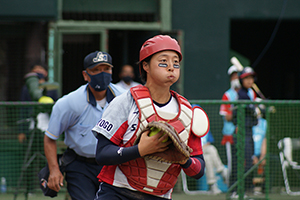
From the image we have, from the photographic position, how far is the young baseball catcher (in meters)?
2.78

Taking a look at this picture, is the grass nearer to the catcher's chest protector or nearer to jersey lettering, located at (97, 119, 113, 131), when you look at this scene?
the catcher's chest protector

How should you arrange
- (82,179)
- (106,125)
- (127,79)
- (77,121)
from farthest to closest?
(127,79)
(77,121)
(82,179)
(106,125)

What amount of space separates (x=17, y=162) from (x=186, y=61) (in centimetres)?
427

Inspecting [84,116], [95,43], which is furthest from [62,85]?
[84,116]

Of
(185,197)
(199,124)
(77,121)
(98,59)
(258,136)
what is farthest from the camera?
(258,136)

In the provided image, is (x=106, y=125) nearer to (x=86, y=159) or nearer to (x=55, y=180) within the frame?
(x=86, y=159)

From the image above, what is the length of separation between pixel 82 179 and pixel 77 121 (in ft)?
1.90

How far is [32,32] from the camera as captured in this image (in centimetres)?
915

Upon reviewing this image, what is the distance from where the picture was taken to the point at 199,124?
2.97m

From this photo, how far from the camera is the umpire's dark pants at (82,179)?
168 inches

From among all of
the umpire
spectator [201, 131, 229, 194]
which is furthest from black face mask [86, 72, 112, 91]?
spectator [201, 131, 229, 194]

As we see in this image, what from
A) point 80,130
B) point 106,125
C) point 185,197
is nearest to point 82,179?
point 80,130

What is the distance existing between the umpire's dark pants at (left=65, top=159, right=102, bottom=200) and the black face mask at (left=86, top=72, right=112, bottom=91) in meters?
0.77

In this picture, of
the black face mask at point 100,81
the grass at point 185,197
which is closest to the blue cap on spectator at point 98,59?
the black face mask at point 100,81
